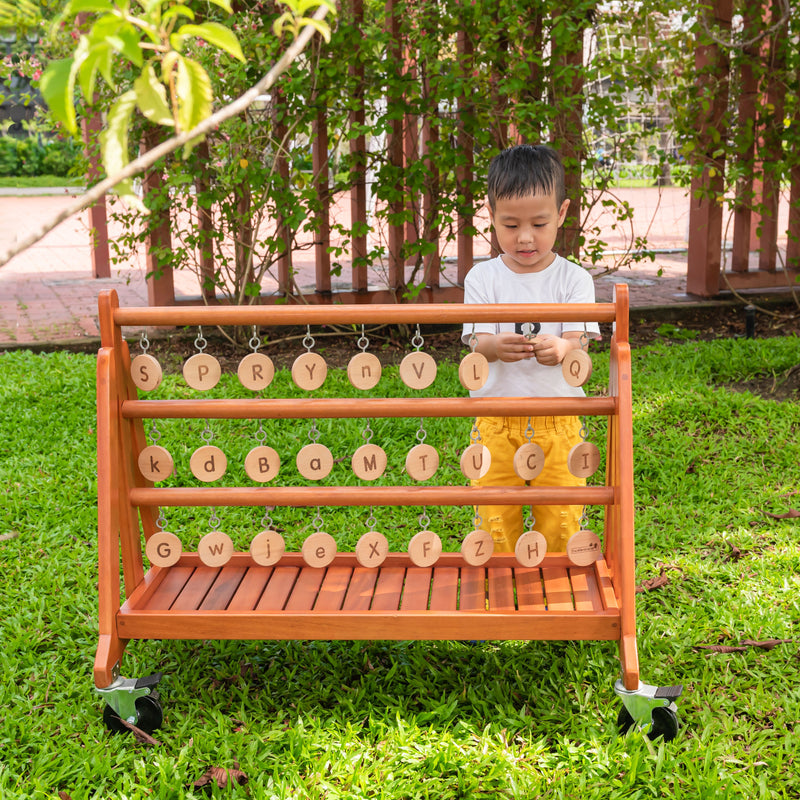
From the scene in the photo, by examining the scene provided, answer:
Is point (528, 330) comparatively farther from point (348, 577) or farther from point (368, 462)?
point (348, 577)

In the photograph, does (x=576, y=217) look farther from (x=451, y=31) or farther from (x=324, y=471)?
(x=324, y=471)

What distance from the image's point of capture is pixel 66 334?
18.5 ft

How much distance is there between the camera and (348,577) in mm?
2471

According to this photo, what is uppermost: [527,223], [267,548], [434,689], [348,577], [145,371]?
[527,223]

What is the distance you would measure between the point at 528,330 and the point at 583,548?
0.70 metres

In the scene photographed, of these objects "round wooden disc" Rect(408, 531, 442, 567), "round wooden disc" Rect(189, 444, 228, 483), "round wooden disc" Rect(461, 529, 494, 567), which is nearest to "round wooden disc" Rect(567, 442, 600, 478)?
"round wooden disc" Rect(461, 529, 494, 567)

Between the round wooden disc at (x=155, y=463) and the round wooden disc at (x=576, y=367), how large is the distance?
1069 millimetres

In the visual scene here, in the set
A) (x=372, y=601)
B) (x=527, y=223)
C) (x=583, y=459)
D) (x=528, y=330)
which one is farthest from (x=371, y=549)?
(x=527, y=223)

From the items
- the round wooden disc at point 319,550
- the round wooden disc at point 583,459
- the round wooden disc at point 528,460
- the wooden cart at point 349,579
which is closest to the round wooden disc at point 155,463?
the wooden cart at point 349,579

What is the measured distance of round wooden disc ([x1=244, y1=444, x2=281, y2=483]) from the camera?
2.32 metres

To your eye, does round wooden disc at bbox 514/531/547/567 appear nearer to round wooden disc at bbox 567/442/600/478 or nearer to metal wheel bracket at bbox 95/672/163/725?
round wooden disc at bbox 567/442/600/478

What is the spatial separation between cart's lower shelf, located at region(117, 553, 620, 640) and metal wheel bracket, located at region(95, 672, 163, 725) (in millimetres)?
112

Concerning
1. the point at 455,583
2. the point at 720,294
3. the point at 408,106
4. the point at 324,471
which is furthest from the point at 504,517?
the point at 720,294

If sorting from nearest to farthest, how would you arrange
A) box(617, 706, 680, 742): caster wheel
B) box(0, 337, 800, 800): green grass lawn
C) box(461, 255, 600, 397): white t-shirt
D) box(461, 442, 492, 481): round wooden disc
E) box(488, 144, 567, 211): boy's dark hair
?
box(0, 337, 800, 800): green grass lawn < box(617, 706, 680, 742): caster wheel < box(461, 442, 492, 481): round wooden disc < box(488, 144, 567, 211): boy's dark hair < box(461, 255, 600, 397): white t-shirt
